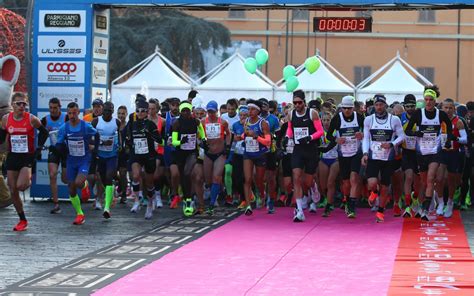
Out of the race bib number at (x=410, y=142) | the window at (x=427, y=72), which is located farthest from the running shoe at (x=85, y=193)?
the window at (x=427, y=72)

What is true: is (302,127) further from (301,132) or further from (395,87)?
(395,87)

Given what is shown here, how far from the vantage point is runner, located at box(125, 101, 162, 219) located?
1769cm

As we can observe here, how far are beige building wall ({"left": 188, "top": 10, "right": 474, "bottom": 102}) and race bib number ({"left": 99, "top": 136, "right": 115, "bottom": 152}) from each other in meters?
42.5

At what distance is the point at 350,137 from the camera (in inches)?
696

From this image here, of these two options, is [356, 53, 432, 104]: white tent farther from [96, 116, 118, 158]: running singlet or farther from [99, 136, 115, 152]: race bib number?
[99, 136, 115, 152]: race bib number

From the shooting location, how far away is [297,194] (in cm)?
1723

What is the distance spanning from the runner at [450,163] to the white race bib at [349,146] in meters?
1.35

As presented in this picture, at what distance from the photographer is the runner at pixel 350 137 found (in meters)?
17.6

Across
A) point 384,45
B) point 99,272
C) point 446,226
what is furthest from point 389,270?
point 384,45

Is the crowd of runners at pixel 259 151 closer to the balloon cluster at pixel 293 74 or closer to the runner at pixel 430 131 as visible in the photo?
the runner at pixel 430 131

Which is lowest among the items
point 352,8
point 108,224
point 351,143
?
point 108,224

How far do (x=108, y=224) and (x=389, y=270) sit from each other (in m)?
5.97

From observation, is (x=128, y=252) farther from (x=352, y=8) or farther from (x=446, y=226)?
(x=352, y=8)

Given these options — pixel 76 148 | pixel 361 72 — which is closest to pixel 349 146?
pixel 76 148
